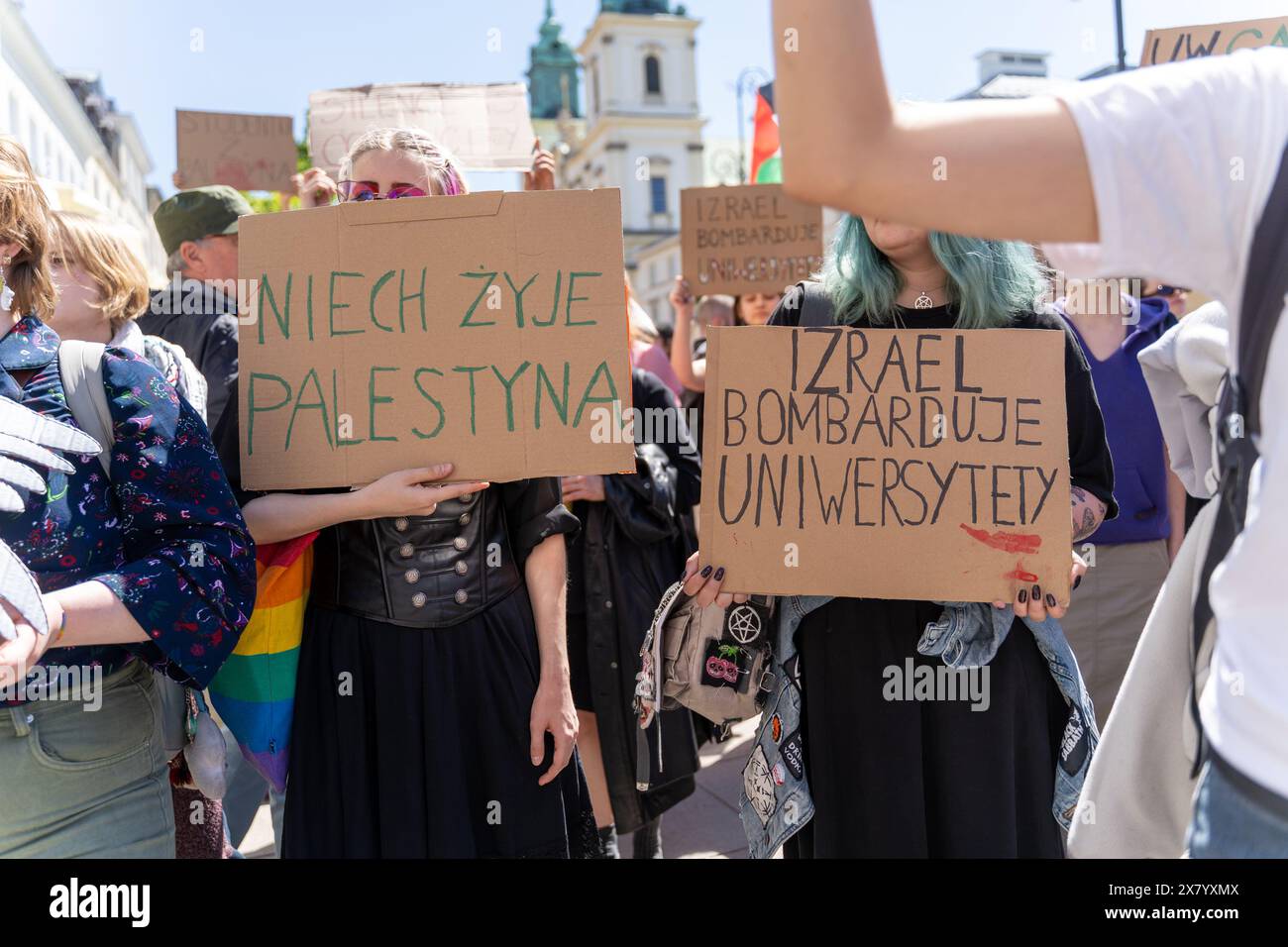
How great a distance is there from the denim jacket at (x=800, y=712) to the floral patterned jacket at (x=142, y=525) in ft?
3.55

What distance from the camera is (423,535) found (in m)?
2.25

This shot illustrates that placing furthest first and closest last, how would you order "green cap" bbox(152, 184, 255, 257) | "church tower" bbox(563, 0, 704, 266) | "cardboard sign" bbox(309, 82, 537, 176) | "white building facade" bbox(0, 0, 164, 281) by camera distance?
"church tower" bbox(563, 0, 704, 266) → "white building facade" bbox(0, 0, 164, 281) → "green cap" bbox(152, 184, 255, 257) → "cardboard sign" bbox(309, 82, 537, 176)

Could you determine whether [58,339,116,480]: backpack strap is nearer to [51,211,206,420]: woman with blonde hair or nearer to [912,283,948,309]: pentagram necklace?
[51,211,206,420]: woman with blonde hair

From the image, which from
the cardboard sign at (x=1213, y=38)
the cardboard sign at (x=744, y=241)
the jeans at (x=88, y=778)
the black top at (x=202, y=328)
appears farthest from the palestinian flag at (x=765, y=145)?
the jeans at (x=88, y=778)

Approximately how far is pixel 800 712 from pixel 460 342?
104 centimetres

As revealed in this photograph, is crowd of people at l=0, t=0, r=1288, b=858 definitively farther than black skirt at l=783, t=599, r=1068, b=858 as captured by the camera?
No

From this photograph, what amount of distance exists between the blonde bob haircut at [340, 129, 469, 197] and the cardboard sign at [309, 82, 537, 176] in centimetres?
166

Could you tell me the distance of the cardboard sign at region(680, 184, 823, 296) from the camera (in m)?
5.27

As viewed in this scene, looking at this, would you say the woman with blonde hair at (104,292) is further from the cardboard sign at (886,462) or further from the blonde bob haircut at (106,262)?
the cardboard sign at (886,462)

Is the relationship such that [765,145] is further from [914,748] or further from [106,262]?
[914,748]

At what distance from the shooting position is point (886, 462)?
7.00 ft

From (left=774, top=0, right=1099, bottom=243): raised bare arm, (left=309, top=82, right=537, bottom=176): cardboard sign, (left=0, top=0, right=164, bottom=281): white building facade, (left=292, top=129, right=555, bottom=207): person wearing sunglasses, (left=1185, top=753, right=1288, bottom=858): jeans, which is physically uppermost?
(left=0, top=0, right=164, bottom=281): white building facade

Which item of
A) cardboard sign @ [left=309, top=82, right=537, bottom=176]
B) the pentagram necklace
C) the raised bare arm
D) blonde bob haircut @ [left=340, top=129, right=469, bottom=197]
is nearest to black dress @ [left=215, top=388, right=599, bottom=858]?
blonde bob haircut @ [left=340, top=129, right=469, bottom=197]
